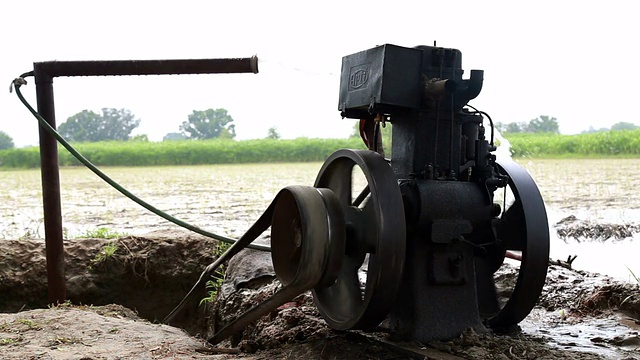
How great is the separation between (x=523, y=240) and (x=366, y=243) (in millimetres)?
585

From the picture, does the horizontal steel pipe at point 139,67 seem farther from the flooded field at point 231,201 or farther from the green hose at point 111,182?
the flooded field at point 231,201

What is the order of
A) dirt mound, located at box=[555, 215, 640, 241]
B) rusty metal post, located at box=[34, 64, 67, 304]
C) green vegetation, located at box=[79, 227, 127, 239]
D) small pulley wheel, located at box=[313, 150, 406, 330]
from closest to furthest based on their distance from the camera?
small pulley wheel, located at box=[313, 150, 406, 330] < rusty metal post, located at box=[34, 64, 67, 304] < green vegetation, located at box=[79, 227, 127, 239] < dirt mound, located at box=[555, 215, 640, 241]

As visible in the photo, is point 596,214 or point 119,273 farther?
point 596,214

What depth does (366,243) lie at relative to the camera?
2.35 metres

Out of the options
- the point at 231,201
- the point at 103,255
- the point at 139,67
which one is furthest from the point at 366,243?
the point at 231,201

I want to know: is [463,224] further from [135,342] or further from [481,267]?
[135,342]

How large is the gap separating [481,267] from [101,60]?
235cm

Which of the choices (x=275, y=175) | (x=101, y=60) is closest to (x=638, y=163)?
(x=275, y=175)

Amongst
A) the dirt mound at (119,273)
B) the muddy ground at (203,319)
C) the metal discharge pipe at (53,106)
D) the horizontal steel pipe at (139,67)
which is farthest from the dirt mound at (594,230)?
the metal discharge pipe at (53,106)

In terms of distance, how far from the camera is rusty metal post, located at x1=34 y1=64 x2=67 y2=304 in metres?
3.67

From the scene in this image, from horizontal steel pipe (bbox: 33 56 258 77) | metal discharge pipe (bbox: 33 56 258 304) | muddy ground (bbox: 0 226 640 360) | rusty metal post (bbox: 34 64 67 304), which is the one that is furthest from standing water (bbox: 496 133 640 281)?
rusty metal post (bbox: 34 64 67 304)

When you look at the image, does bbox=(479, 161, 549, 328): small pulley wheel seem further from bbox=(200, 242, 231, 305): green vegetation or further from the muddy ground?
bbox=(200, 242, 231, 305): green vegetation

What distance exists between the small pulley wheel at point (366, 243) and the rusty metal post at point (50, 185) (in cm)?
179

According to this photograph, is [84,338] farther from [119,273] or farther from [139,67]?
[139,67]
